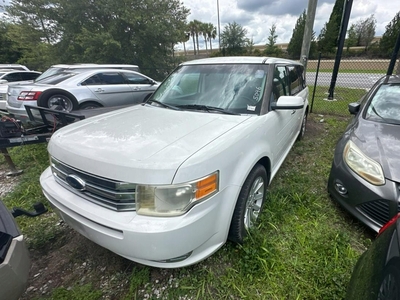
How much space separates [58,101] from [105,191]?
464 centimetres

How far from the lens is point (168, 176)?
4.18 feet

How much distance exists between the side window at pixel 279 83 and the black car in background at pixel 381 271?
1.71 m

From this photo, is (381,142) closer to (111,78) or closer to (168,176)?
(168,176)

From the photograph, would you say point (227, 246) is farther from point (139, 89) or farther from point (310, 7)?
point (310, 7)

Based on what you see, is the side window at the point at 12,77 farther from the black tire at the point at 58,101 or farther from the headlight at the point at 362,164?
the headlight at the point at 362,164

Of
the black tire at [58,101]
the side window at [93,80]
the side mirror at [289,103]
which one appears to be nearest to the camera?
the side mirror at [289,103]

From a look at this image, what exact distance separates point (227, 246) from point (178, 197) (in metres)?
1.01

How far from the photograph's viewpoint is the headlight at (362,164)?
191 cm

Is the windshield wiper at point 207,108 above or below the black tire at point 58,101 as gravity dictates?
above

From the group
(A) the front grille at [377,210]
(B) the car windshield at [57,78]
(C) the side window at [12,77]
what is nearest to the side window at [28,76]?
Result: (C) the side window at [12,77]

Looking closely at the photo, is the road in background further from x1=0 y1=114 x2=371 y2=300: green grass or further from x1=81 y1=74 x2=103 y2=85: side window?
x1=81 y1=74 x2=103 y2=85: side window

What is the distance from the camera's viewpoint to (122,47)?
13328 mm

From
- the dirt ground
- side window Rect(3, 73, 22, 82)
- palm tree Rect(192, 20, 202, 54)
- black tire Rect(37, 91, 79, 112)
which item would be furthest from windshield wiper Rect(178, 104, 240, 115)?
palm tree Rect(192, 20, 202, 54)

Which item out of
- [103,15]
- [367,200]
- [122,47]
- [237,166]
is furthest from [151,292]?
[103,15]
